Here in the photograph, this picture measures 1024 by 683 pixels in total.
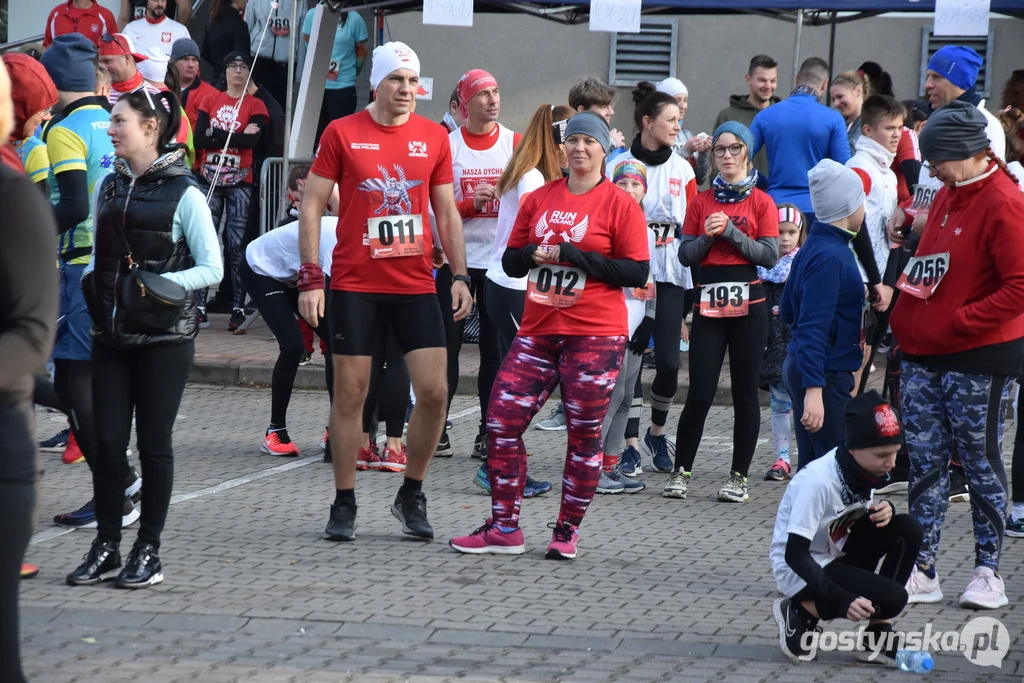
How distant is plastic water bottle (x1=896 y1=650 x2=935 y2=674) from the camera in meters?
5.03

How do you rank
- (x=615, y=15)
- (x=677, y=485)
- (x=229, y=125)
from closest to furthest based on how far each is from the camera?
(x=677, y=485)
(x=615, y=15)
(x=229, y=125)

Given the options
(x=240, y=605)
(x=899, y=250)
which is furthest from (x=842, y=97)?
(x=240, y=605)

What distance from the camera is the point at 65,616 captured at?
5.49m

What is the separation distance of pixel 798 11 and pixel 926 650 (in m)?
8.53

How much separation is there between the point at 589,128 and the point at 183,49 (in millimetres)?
8802

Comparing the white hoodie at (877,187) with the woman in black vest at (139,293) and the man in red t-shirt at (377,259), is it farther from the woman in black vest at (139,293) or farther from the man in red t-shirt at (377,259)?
the woman in black vest at (139,293)

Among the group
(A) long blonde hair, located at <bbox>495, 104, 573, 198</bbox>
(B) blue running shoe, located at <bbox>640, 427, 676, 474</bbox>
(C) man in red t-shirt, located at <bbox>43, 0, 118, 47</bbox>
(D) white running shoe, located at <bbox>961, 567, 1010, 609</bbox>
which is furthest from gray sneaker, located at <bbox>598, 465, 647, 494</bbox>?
(C) man in red t-shirt, located at <bbox>43, 0, 118, 47</bbox>

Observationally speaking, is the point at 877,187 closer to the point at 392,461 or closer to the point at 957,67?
the point at 957,67

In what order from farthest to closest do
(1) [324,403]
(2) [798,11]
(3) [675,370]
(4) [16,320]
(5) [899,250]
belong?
(2) [798,11] → (1) [324,403] → (5) [899,250] → (3) [675,370] → (4) [16,320]

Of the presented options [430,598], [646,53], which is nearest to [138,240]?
[430,598]

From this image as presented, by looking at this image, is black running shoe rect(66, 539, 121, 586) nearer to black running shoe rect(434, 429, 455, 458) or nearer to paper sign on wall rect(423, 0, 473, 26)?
black running shoe rect(434, 429, 455, 458)

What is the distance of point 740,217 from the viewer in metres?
7.85

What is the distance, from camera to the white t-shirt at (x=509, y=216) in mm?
7633

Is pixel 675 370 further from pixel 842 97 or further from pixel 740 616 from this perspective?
pixel 842 97
